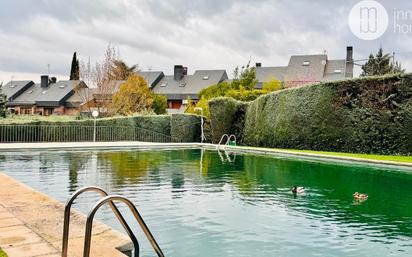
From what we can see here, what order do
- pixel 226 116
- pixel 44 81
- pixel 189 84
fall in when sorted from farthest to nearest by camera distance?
pixel 44 81
pixel 189 84
pixel 226 116

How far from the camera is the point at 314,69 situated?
43625 mm

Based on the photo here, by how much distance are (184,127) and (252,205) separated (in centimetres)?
2009

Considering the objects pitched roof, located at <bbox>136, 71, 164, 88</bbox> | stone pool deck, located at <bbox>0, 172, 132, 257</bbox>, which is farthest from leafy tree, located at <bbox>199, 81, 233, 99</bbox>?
stone pool deck, located at <bbox>0, 172, 132, 257</bbox>

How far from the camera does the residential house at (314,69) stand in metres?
42.7

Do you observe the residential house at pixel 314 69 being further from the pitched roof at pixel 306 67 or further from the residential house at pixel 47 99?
the residential house at pixel 47 99

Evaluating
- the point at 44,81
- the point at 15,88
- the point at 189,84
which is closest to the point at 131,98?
the point at 189,84

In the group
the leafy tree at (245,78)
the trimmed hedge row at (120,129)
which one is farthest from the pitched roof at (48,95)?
the trimmed hedge row at (120,129)

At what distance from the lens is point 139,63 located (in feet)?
163

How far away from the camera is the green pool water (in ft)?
16.6

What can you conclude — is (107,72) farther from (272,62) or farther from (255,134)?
(272,62)

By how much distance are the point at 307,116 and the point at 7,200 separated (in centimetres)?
1541

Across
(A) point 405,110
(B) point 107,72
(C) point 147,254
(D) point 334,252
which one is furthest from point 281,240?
(B) point 107,72

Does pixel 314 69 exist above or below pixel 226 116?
above

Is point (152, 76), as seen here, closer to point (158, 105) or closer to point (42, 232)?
point (158, 105)
